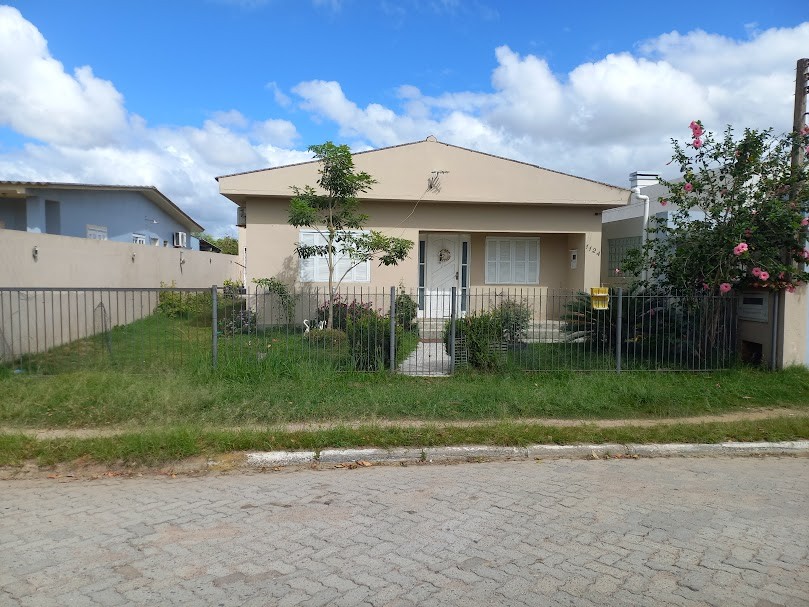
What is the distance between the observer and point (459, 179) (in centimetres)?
1430

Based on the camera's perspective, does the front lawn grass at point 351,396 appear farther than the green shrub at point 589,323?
No

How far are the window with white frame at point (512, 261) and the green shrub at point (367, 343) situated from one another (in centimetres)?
649

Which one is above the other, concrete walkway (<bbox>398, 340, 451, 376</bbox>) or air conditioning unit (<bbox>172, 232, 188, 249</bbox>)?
air conditioning unit (<bbox>172, 232, 188, 249</bbox>)

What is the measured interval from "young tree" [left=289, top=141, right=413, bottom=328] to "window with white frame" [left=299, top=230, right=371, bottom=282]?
0.68 meters

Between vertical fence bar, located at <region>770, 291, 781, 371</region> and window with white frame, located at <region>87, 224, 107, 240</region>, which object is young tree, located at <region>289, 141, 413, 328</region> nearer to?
vertical fence bar, located at <region>770, 291, 781, 371</region>

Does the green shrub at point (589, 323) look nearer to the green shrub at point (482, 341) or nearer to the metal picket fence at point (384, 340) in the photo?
the metal picket fence at point (384, 340)

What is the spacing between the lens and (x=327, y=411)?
25.5ft

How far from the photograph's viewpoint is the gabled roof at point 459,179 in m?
14.0

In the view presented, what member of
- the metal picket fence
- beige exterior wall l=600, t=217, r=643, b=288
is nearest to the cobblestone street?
the metal picket fence

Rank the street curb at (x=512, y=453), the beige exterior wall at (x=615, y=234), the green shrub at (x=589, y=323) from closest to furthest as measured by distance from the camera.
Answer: the street curb at (x=512, y=453), the green shrub at (x=589, y=323), the beige exterior wall at (x=615, y=234)

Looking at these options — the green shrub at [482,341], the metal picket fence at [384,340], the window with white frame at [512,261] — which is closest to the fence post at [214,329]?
the metal picket fence at [384,340]

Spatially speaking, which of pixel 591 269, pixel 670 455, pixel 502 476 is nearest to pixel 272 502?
pixel 502 476

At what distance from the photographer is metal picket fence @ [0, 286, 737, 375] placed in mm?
9375

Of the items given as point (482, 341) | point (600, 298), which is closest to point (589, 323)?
point (600, 298)
